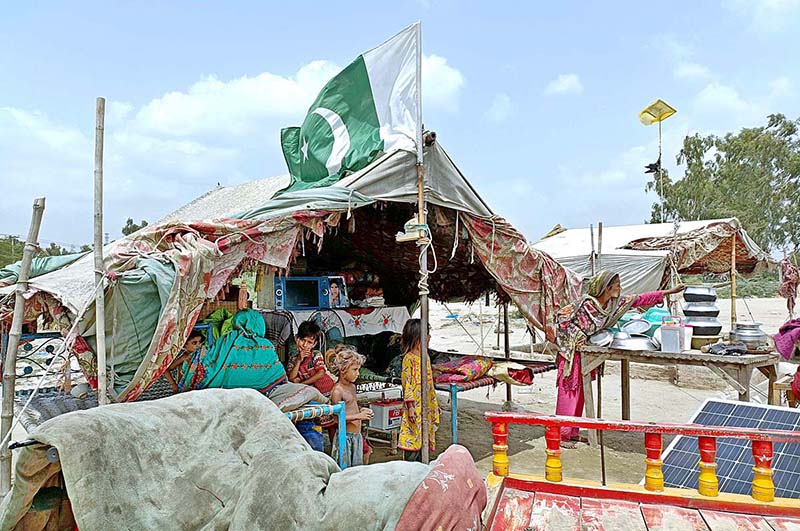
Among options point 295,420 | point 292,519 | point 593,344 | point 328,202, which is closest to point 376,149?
point 328,202

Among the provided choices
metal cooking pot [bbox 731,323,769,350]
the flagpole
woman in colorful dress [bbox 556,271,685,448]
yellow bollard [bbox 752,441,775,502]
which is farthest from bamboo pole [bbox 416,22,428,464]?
metal cooking pot [bbox 731,323,769,350]

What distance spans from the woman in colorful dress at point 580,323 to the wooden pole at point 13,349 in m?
4.79

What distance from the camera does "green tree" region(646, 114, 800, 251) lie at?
3056 centimetres

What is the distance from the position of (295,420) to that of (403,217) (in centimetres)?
335

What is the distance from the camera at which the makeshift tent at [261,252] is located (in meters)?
3.64

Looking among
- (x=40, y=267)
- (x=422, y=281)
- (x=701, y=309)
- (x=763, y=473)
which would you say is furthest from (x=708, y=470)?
(x=40, y=267)

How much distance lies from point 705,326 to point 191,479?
19.0ft

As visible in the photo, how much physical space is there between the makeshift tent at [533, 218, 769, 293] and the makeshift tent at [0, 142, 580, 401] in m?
4.34

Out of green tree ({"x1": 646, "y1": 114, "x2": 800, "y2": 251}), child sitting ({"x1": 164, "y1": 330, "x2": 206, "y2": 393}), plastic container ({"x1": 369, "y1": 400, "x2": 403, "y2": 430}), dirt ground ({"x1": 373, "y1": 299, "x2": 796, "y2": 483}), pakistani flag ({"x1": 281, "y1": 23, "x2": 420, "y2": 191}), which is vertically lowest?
dirt ground ({"x1": 373, "y1": 299, "x2": 796, "y2": 483})

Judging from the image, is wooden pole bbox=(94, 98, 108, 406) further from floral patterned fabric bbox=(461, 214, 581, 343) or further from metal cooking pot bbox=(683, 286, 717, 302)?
metal cooking pot bbox=(683, 286, 717, 302)

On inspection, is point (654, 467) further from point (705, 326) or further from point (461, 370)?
point (705, 326)

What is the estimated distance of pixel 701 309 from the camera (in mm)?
6379

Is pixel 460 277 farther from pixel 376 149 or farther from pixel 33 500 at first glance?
pixel 33 500

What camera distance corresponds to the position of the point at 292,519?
209cm
